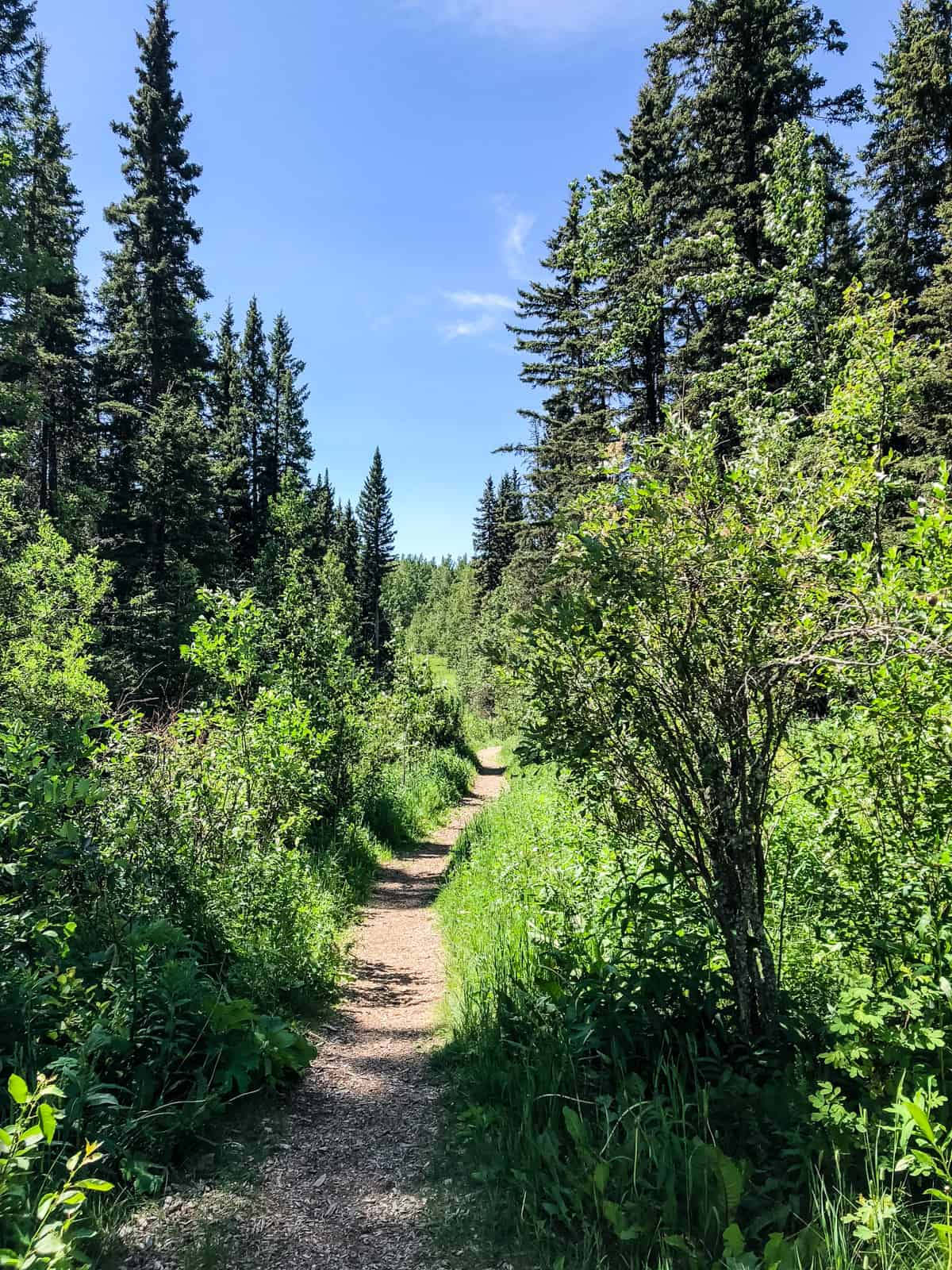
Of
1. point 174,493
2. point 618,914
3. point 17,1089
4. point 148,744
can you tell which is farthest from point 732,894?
point 174,493

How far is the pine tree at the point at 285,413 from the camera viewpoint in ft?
132

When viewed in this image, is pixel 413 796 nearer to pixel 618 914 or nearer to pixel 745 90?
pixel 618 914

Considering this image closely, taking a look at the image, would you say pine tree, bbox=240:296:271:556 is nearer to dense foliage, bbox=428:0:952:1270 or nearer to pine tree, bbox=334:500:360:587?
pine tree, bbox=334:500:360:587

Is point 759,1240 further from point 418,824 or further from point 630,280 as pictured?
point 630,280

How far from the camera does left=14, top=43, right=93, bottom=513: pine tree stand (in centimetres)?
2175

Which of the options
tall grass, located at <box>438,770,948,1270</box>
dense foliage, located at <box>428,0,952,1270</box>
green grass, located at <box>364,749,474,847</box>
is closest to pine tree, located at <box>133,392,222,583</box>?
green grass, located at <box>364,749,474,847</box>

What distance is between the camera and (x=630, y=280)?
1731 centimetres

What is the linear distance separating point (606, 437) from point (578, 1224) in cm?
1937

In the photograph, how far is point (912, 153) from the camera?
19672 millimetres

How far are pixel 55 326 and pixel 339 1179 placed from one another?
30.8 metres

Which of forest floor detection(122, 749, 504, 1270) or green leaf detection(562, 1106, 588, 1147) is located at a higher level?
green leaf detection(562, 1106, 588, 1147)

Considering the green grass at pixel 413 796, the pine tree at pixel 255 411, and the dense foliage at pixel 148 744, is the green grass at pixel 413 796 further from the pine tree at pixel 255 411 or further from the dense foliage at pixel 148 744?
the pine tree at pixel 255 411

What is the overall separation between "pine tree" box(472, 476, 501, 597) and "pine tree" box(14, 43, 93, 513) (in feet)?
111

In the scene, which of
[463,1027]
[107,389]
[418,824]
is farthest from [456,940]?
[107,389]
